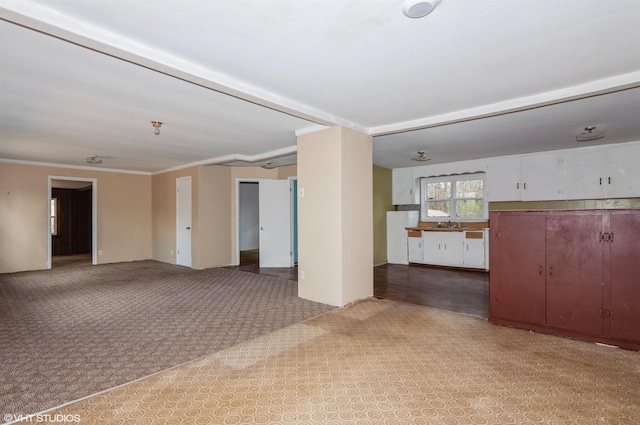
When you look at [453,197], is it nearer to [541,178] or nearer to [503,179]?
[503,179]

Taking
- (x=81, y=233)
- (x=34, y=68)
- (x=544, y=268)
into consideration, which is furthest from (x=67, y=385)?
(x=81, y=233)

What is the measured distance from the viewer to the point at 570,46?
89.7 inches

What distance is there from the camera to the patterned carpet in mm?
2305

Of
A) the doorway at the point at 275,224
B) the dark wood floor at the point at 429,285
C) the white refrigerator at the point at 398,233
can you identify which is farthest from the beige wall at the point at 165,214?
the white refrigerator at the point at 398,233

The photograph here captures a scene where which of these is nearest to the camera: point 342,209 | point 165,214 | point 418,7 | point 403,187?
point 418,7

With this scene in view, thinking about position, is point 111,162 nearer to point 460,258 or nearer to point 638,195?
point 460,258

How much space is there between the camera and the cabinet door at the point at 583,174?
5480 millimetres

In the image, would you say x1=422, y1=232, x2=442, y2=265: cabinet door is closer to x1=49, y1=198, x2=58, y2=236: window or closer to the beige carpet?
the beige carpet

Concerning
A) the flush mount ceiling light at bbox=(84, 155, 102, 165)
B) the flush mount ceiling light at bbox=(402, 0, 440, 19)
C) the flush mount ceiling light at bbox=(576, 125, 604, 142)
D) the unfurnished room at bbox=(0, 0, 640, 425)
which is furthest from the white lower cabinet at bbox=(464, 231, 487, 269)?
the flush mount ceiling light at bbox=(84, 155, 102, 165)

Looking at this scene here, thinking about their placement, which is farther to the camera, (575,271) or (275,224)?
(275,224)

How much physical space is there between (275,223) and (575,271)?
5394 mm

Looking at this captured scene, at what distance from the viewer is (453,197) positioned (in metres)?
7.36

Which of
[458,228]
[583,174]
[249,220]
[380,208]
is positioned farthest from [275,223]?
[583,174]

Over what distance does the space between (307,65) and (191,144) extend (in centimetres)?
348
